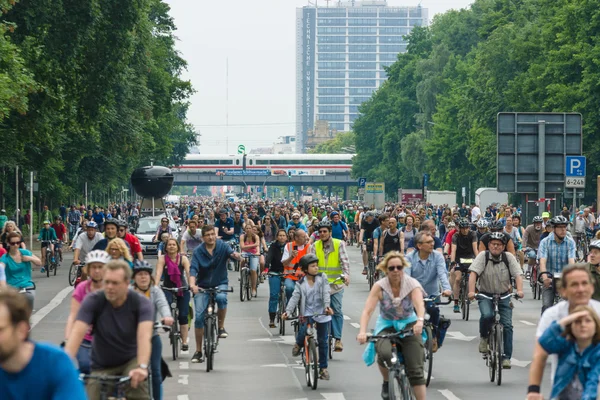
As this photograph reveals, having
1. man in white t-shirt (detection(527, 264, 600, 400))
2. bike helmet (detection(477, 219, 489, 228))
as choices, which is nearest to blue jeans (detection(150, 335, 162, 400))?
man in white t-shirt (detection(527, 264, 600, 400))

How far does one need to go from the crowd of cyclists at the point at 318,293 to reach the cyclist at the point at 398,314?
0.01 m

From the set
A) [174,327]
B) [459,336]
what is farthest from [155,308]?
[459,336]

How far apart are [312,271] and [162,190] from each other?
38.9 metres

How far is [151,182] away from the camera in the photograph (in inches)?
2088

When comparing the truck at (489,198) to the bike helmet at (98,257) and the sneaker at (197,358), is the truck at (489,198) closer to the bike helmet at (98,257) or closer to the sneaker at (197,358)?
the sneaker at (197,358)

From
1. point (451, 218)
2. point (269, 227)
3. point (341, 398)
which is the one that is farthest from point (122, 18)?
point (341, 398)

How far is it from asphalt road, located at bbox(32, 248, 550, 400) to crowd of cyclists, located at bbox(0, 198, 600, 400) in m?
0.36

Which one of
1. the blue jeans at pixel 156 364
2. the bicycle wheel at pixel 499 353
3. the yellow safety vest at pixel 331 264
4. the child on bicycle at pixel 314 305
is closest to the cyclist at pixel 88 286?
the blue jeans at pixel 156 364

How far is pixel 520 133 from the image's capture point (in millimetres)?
26047

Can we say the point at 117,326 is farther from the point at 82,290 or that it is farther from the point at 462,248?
the point at 462,248

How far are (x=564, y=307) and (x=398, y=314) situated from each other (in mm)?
3787

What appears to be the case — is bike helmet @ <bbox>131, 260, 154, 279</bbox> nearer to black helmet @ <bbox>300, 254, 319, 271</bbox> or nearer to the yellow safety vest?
black helmet @ <bbox>300, 254, 319, 271</bbox>

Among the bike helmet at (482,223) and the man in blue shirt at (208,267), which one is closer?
the man in blue shirt at (208,267)

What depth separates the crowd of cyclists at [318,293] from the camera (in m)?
7.09
